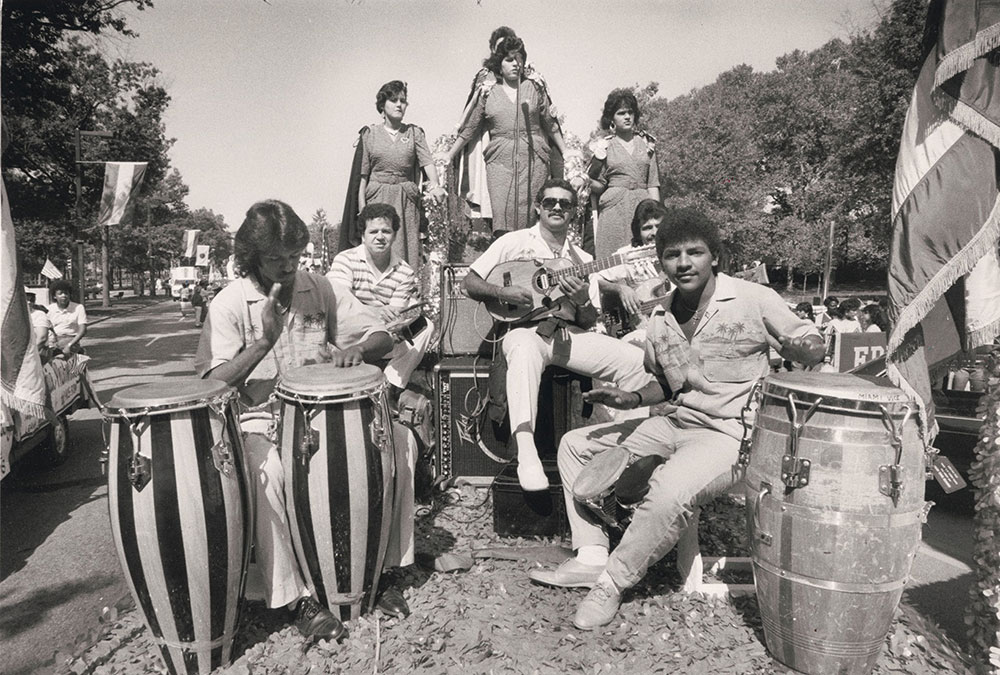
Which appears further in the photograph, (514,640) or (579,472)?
(579,472)

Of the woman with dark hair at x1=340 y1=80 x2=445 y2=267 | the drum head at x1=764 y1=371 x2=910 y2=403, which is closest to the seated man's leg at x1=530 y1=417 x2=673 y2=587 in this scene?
the drum head at x1=764 y1=371 x2=910 y2=403

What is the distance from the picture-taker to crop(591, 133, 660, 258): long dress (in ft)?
19.7

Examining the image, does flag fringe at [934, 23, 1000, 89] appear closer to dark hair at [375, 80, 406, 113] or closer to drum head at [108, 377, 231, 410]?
drum head at [108, 377, 231, 410]

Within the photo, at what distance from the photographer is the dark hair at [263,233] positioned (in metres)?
3.01

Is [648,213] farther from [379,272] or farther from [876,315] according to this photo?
[876,315]

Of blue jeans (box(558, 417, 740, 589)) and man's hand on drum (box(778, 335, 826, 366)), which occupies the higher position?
man's hand on drum (box(778, 335, 826, 366))

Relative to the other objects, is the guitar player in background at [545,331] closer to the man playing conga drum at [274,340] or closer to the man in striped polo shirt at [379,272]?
the man in striped polo shirt at [379,272]

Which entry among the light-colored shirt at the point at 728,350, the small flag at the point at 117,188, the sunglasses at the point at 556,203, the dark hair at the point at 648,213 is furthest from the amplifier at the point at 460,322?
the small flag at the point at 117,188

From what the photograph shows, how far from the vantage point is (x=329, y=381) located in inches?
103

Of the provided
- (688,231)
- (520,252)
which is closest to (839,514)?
(688,231)

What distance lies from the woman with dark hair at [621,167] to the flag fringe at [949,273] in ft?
11.6

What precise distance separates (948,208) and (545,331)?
2089 millimetres

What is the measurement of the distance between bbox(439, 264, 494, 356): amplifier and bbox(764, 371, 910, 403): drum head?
273 cm

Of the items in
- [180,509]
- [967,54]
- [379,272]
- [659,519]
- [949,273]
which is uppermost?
[967,54]
